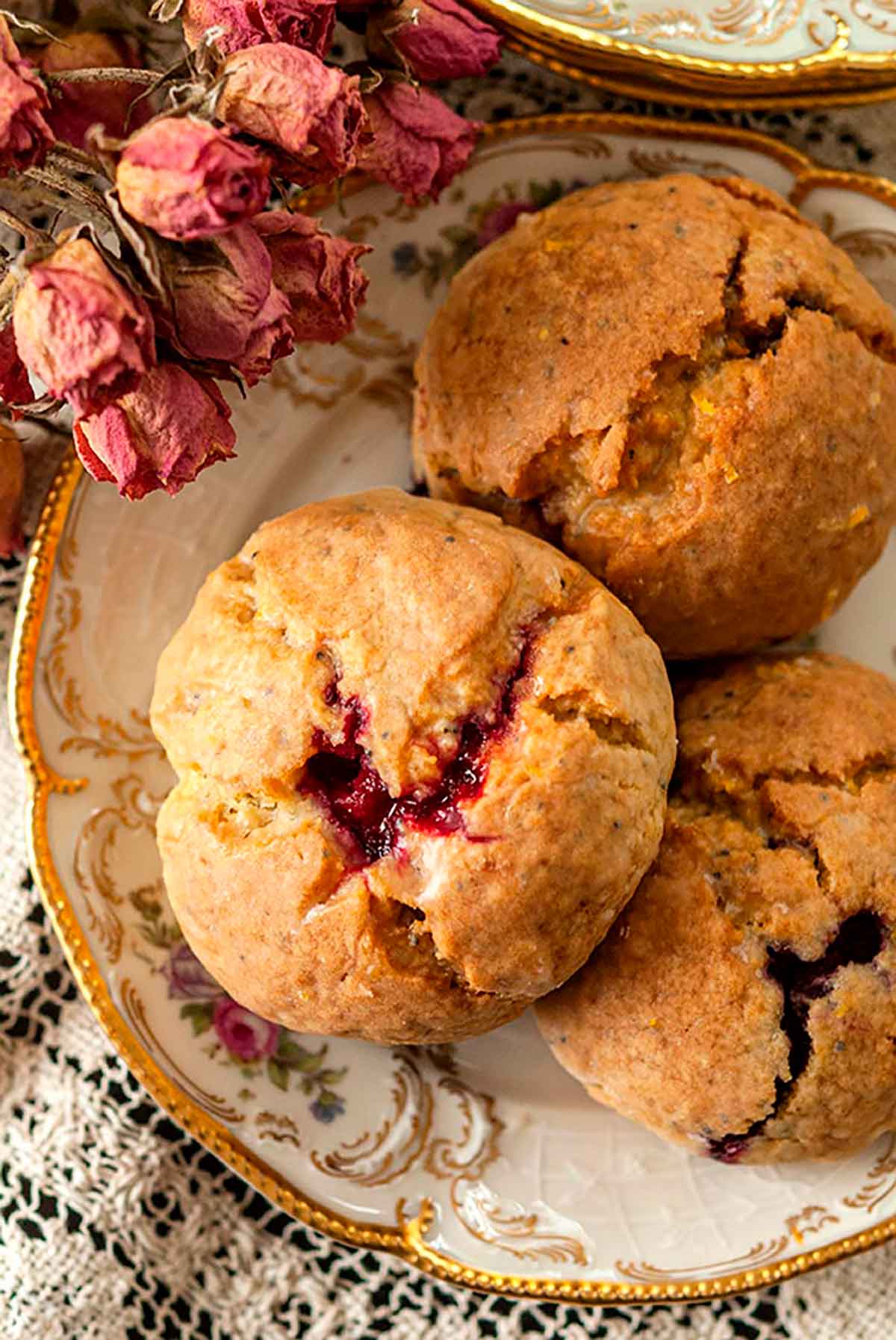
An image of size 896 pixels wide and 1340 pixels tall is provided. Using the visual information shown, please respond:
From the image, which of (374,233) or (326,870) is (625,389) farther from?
(326,870)

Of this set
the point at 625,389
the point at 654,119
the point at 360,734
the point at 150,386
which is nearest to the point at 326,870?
the point at 360,734

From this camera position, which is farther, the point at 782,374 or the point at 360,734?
the point at 782,374

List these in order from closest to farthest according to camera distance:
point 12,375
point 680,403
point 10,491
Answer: point 12,375 < point 680,403 < point 10,491

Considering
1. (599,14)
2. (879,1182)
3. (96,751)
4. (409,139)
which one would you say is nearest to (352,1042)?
(96,751)

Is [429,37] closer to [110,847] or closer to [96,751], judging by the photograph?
[96,751]

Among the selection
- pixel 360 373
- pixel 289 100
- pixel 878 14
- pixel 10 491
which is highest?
pixel 878 14

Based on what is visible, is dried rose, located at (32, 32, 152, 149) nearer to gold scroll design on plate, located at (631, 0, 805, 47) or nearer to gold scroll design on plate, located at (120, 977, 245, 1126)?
gold scroll design on plate, located at (631, 0, 805, 47)

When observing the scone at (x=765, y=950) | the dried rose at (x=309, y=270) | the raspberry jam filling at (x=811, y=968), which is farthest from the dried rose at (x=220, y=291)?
the raspberry jam filling at (x=811, y=968)
